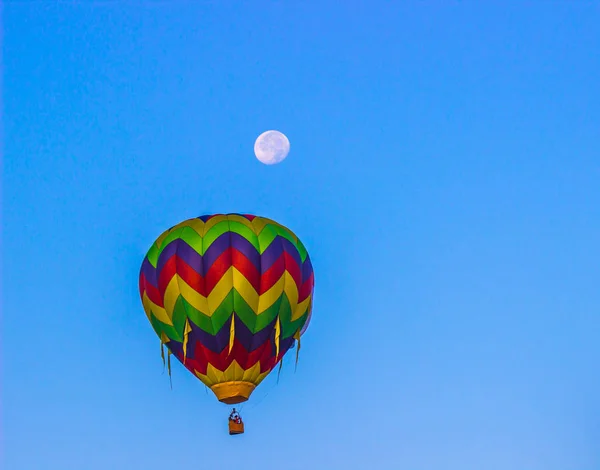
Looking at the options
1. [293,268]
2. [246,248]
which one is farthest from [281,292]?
[246,248]

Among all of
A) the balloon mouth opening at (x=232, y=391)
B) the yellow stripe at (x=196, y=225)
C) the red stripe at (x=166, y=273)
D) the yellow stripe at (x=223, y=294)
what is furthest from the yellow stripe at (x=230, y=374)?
the yellow stripe at (x=196, y=225)

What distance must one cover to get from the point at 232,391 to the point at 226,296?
2510mm

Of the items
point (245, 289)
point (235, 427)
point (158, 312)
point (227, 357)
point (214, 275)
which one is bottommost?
point (235, 427)

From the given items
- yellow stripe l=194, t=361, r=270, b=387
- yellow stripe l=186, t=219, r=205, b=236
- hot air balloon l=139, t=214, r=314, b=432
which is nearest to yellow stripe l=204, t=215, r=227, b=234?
hot air balloon l=139, t=214, r=314, b=432

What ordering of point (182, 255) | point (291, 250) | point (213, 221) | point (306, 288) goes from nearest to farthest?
point (182, 255) → point (213, 221) → point (291, 250) → point (306, 288)

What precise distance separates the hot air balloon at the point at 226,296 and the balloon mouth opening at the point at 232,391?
0.02m

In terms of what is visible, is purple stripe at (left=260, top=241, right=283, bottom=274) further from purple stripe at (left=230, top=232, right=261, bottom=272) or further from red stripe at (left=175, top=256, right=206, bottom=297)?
red stripe at (left=175, top=256, right=206, bottom=297)

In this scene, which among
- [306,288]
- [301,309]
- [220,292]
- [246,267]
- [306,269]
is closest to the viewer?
[220,292]

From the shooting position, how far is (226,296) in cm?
2798

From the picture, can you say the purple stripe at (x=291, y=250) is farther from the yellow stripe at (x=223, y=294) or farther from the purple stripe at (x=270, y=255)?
the yellow stripe at (x=223, y=294)

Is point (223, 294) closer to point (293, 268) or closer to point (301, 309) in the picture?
point (293, 268)

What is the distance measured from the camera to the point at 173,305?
28234 mm

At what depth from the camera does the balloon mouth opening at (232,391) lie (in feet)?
94.1

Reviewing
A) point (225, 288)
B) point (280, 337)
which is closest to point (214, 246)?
point (225, 288)
